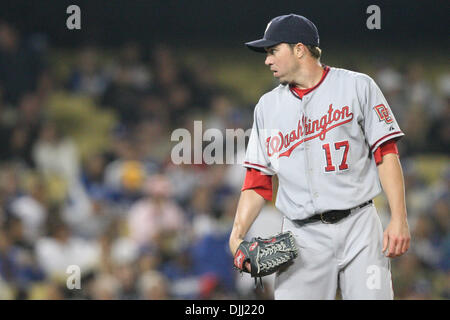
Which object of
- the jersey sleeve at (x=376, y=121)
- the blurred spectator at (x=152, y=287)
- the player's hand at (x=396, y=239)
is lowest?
the blurred spectator at (x=152, y=287)

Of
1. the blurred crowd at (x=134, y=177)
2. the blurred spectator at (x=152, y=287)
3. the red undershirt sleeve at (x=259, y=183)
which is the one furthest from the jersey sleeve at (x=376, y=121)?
→ the blurred spectator at (x=152, y=287)

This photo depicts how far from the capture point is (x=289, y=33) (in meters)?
2.42

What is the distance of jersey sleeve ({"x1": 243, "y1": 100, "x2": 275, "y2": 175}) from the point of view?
8.16 feet

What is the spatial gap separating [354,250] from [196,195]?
314cm

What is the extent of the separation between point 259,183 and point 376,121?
19.6 inches

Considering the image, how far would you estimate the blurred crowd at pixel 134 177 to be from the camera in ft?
16.0

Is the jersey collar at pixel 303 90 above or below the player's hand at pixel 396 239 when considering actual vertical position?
above

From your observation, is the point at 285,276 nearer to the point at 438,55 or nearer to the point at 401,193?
the point at 401,193


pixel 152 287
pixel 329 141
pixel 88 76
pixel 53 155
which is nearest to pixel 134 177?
pixel 53 155

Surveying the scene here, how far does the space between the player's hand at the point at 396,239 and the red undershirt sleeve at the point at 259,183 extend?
1.64 feet

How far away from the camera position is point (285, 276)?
2367mm

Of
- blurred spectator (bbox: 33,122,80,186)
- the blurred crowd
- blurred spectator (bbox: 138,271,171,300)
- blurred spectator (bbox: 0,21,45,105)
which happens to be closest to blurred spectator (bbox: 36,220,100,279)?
the blurred crowd

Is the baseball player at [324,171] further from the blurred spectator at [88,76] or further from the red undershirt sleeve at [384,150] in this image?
the blurred spectator at [88,76]

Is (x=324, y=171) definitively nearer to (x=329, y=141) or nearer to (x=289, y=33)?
(x=329, y=141)
